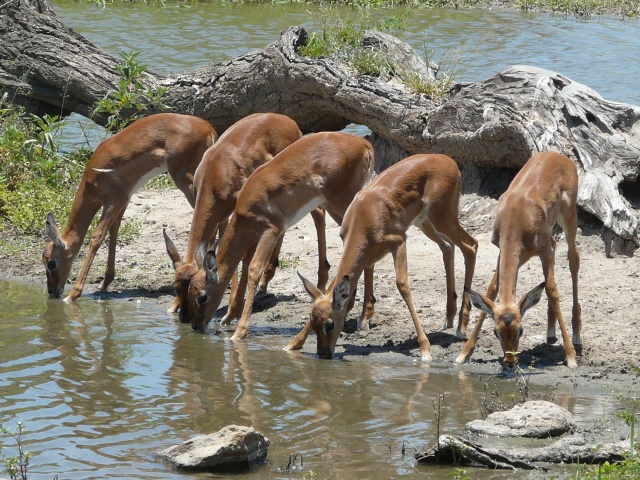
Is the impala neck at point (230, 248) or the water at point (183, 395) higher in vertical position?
the impala neck at point (230, 248)

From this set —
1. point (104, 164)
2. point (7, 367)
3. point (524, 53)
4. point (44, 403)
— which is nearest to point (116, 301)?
point (104, 164)

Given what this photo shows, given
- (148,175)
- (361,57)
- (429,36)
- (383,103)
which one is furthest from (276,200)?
(429,36)

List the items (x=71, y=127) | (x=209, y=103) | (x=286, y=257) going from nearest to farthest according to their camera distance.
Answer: (x=286, y=257), (x=209, y=103), (x=71, y=127)

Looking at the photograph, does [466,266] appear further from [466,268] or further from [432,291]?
[432,291]

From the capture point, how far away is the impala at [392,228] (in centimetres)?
907

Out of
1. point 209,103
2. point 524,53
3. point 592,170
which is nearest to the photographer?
point 592,170

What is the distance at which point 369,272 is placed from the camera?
32.8 ft

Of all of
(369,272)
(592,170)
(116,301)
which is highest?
(592,170)

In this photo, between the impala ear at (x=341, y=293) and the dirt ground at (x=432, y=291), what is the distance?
552 millimetres

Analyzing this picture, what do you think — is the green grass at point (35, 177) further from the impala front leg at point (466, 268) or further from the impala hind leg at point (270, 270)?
the impala front leg at point (466, 268)

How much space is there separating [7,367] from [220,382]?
1820 mm

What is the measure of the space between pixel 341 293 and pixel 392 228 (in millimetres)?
852

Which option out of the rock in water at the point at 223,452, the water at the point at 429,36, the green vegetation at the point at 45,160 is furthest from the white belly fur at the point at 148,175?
the water at the point at 429,36

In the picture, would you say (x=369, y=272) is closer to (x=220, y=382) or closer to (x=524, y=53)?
(x=220, y=382)
